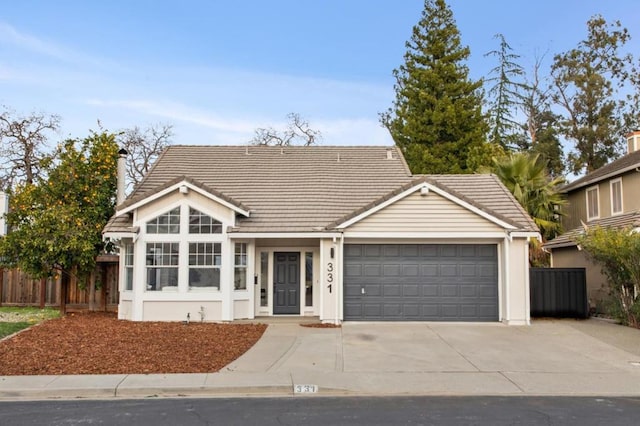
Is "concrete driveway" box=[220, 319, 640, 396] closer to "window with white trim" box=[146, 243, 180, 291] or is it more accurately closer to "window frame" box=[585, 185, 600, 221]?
"window with white trim" box=[146, 243, 180, 291]

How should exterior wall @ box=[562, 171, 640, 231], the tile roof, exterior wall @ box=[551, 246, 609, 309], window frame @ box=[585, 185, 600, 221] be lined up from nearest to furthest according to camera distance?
exterior wall @ box=[551, 246, 609, 309], the tile roof, exterior wall @ box=[562, 171, 640, 231], window frame @ box=[585, 185, 600, 221]

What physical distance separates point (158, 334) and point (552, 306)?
37.2 feet

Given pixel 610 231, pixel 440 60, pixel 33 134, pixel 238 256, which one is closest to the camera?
pixel 610 231

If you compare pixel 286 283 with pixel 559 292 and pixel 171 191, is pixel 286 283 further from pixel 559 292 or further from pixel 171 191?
pixel 559 292

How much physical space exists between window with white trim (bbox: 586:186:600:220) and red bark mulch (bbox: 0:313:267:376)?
1547cm

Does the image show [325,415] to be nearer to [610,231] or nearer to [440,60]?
[610,231]

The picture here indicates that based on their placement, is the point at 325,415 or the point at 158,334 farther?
the point at 158,334

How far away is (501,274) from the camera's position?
1605cm

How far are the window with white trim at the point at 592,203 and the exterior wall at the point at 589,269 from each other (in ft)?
8.06

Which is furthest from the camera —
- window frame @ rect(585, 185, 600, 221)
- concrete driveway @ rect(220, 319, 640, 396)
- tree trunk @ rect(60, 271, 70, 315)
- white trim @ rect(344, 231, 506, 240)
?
window frame @ rect(585, 185, 600, 221)

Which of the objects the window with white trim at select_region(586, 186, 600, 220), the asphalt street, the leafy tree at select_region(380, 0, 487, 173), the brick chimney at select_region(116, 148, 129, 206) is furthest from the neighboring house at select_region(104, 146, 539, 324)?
the leafy tree at select_region(380, 0, 487, 173)

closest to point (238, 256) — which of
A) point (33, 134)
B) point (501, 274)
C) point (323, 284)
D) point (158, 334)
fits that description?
point (323, 284)

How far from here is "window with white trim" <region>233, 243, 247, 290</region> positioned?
16.4 metres

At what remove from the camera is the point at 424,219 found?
52.9 ft
